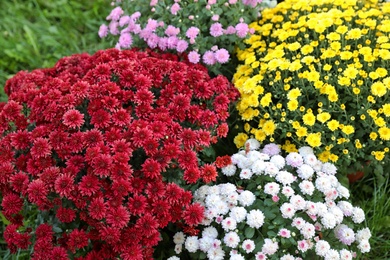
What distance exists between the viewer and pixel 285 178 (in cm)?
221

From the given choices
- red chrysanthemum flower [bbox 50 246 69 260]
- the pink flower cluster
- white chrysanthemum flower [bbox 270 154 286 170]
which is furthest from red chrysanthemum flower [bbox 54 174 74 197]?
the pink flower cluster

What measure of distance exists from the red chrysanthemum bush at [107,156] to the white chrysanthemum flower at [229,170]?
116 mm

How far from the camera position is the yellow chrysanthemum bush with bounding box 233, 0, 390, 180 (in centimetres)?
238

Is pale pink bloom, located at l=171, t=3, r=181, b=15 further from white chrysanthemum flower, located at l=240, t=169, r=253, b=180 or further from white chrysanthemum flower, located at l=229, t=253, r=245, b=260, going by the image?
white chrysanthemum flower, located at l=229, t=253, r=245, b=260

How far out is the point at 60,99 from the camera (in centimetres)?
221

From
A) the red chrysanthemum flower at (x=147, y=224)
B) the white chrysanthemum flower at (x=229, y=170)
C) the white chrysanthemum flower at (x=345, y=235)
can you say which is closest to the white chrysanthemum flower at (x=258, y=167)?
the white chrysanthemum flower at (x=229, y=170)

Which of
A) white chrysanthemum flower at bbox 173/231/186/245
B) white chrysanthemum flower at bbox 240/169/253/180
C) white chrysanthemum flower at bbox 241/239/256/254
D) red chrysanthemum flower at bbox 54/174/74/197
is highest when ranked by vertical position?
red chrysanthemum flower at bbox 54/174/74/197

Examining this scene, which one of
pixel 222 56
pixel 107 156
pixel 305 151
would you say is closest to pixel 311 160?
pixel 305 151

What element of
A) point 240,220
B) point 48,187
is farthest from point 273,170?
point 48,187

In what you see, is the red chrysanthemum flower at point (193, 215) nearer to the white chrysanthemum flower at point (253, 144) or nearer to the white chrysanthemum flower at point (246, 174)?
the white chrysanthemum flower at point (246, 174)

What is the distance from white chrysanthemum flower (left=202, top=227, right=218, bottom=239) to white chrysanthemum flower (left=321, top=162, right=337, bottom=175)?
1.99ft

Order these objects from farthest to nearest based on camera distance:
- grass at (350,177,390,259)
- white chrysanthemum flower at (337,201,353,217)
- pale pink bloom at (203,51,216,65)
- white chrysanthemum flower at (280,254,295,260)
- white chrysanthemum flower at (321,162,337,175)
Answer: pale pink bloom at (203,51,216,65)
grass at (350,177,390,259)
white chrysanthemum flower at (321,162,337,175)
white chrysanthemum flower at (337,201,353,217)
white chrysanthemum flower at (280,254,295,260)

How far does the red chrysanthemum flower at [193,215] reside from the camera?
2076mm

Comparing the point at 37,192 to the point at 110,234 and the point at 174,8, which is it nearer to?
the point at 110,234
